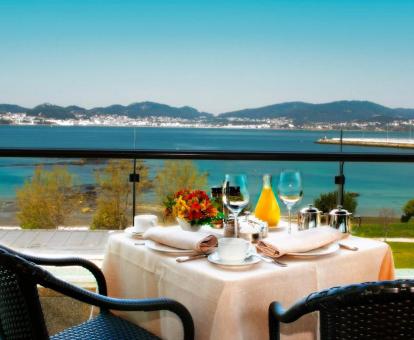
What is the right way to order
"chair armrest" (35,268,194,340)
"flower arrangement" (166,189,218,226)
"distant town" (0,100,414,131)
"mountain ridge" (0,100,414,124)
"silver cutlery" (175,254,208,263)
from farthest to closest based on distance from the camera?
"mountain ridge" (0,100,414,124)
"distant town" (0,100,414,131)
"flower arrangement" (166,189,218,226)
"silver cutlery" (175,254,208,263)
"chair armrest" (35,268,194,340)

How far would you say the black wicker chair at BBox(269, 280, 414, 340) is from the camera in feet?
3.81

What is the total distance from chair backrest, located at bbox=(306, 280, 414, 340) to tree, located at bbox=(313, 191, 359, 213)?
2492 millimetres

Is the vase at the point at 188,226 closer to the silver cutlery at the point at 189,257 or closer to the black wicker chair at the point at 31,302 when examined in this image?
the silver cutlery at the point at 189,257

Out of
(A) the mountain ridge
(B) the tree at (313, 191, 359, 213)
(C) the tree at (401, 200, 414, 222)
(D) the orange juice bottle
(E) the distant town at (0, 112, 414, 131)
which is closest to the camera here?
(D) the orange juice bottle

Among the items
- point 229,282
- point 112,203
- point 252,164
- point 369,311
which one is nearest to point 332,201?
point 252,164

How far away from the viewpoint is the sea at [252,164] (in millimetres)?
3746

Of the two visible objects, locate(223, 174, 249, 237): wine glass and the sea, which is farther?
the sea

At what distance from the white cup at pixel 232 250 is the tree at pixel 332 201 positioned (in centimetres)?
202

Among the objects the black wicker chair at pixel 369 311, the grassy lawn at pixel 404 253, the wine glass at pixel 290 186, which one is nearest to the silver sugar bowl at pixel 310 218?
the wine glass at pixel 290 186

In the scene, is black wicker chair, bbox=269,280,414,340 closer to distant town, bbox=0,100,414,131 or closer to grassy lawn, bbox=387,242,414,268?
grassy lawn, bbox=387,242,414,268

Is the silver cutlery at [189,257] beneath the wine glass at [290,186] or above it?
beneath

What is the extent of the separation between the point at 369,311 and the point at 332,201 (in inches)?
111

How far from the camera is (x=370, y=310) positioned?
1.19 meters

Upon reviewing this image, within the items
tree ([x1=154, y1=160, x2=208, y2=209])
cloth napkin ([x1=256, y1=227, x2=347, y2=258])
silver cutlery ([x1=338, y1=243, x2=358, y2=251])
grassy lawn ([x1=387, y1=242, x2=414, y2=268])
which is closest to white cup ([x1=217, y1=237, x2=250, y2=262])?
cloth napkin ([x1=256, y1=227, x2=347, y2=258])
